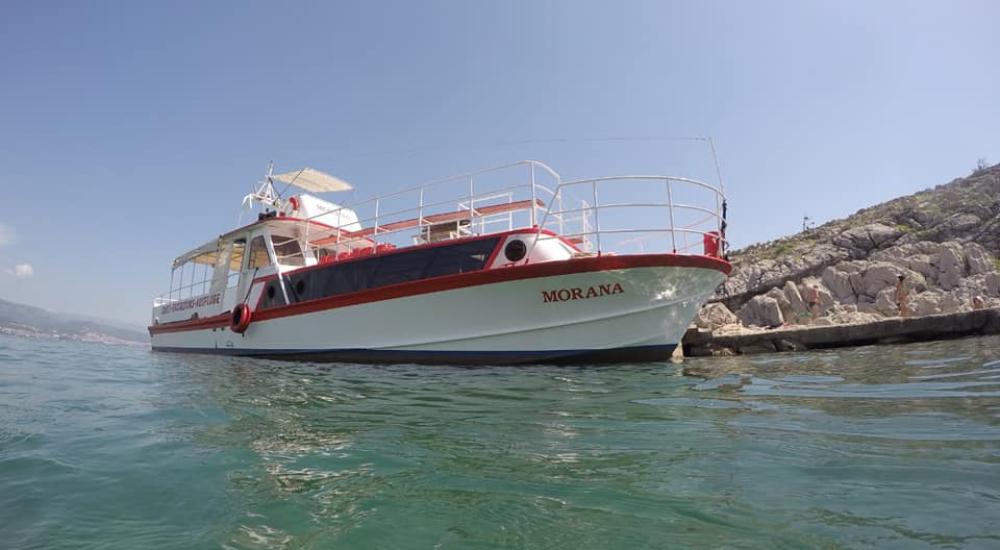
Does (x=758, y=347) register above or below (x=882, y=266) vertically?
below

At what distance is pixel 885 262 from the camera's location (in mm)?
27672

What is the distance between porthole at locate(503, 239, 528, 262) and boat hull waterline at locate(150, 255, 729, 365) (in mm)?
423

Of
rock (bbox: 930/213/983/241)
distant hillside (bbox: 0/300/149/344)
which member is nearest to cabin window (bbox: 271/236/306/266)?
rock (bbox: 930/213/983/241)

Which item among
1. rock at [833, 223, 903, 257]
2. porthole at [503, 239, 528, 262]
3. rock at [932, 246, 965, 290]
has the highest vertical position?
rock at [833, 223, 903, 257]

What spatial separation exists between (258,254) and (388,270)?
5631 mm

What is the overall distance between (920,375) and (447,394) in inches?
208

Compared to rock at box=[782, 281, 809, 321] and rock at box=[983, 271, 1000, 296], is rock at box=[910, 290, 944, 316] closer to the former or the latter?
rock at box=[983, 271, 1000, 296]

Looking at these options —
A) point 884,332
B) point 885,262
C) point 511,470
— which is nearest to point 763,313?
point 885,262

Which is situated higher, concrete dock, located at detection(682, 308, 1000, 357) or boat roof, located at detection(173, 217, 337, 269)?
boat roof, located at detection(173, 217, 337, 269)

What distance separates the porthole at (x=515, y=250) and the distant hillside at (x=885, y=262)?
1399 centimetres

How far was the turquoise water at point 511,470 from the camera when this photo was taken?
5.37ft

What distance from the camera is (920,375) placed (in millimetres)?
5277

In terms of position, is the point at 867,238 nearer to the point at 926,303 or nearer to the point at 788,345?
the point at 926,303

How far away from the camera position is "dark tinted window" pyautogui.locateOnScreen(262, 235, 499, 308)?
8.36 meters
